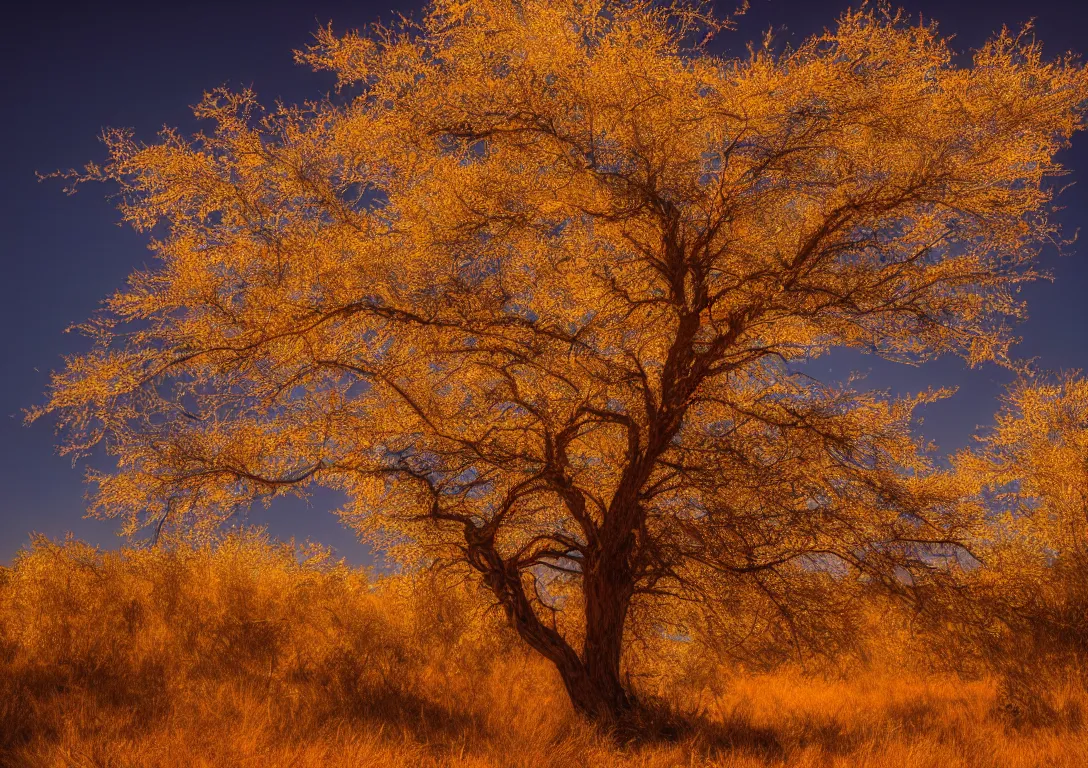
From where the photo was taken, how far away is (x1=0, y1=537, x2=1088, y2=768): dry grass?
6.99 metres

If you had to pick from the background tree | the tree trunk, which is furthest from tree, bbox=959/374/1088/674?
the tree trunk

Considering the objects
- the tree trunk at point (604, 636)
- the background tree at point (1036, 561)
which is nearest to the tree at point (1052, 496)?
the background tree at point (1036, 561)

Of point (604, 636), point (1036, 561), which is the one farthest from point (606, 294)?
point (1036, 561)

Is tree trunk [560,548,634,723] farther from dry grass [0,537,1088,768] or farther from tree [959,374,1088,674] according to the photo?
tree [959,374,1088,674]

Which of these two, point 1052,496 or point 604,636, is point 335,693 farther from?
point 1052,496

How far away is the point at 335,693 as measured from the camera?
31.2 feet

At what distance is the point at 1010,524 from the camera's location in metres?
14.0

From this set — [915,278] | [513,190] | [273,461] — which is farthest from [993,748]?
[273,461]

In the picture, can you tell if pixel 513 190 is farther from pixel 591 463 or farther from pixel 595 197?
pixel 591 463

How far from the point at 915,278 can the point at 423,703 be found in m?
7.43

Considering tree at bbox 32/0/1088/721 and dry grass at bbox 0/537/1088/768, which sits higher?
tree at bbox 32/0/1088/721

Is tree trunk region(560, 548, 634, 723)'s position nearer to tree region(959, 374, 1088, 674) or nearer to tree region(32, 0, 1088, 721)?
tree region(32, 0, 1088, 721)

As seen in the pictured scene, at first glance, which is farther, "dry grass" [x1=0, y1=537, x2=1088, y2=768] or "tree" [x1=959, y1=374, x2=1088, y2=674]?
"tree" [x1=959, y1=374, x2=1088, y2=674]

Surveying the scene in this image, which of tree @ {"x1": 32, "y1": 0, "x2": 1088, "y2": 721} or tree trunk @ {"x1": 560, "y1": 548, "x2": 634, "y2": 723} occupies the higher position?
tree @ {"x1": 32, "y1": 0, "x2": 1088, "y2": 721}
